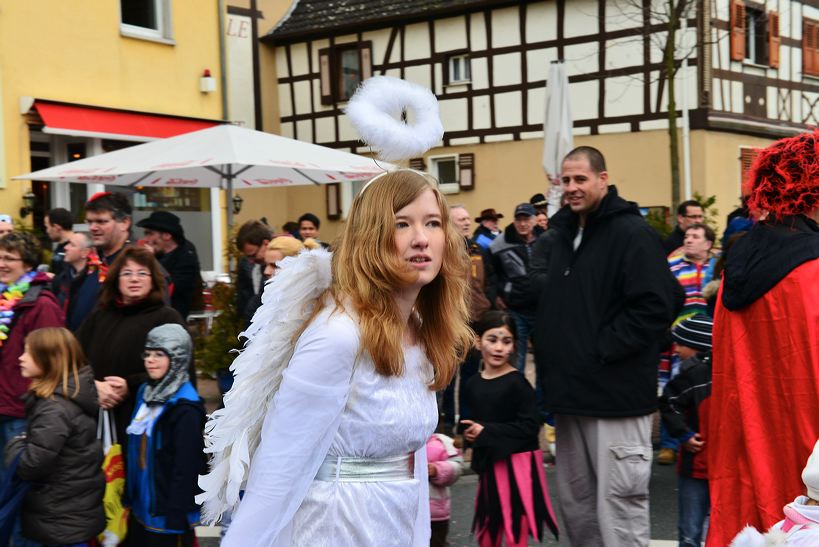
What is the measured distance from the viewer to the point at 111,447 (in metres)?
4.80

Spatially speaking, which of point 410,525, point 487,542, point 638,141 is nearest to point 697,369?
point 487,542

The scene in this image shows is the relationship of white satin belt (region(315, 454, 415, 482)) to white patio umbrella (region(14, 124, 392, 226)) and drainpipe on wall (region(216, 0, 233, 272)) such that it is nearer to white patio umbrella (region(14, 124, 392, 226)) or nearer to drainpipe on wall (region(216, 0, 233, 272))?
white patio umbrella (region(14, 124, 392, 226))

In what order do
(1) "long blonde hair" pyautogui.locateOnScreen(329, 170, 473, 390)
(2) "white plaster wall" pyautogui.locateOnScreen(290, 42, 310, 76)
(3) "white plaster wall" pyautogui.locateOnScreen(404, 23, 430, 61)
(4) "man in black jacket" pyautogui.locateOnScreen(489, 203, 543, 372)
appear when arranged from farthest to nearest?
(2) "white plaster wall" pyautogui.locateOnScreen(290, 42, 310, 76) < (3) "white plaster wall" pyautogui.locateOnScreen(404, 23, 430, 61) < (4) "man in black jacket" pyautogui.locateOnScreen(489, 203, 543, 372) < (1) "long blonde hair" pyautogui.locateOnScreen(329, 170, 473, 390)

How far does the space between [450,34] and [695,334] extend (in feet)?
55.8

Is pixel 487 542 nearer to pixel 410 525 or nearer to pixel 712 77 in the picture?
pixel 410 525

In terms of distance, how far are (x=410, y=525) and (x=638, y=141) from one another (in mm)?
17447

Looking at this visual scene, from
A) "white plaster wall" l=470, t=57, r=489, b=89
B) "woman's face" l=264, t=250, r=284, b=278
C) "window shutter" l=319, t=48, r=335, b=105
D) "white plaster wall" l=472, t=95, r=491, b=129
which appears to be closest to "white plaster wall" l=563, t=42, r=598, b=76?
"white plaster wall" l=470, t=57, r=489, b=89

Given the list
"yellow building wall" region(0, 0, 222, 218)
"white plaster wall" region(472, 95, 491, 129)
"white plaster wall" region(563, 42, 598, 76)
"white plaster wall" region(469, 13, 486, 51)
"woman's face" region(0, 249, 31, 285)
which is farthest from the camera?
"white plaster wall" region(472, 95, 491, 129)

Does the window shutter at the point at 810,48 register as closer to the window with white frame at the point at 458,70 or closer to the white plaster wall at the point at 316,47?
the window with white frame at the point at 458,70

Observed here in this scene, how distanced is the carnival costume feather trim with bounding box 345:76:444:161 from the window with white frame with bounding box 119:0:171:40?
13862 mm

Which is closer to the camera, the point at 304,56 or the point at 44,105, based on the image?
the point at 44,105

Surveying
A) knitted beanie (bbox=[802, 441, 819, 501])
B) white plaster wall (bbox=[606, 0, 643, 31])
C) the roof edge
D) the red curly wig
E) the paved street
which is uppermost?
the roof edge

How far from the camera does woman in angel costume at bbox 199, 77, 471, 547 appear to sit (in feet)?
6.91

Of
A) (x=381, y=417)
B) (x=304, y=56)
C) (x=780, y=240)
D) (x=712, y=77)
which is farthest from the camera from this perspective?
(x=304, y=56)
